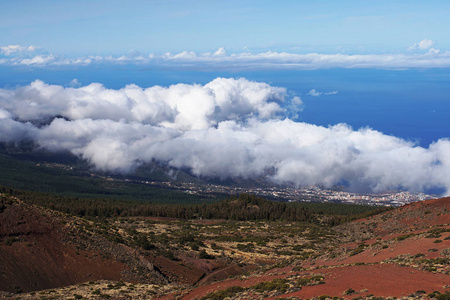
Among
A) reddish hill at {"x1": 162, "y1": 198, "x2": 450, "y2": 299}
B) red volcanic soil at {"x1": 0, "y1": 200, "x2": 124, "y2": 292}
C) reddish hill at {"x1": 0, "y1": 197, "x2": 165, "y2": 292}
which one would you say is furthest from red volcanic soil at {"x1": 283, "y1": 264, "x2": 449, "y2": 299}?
reddish hill at {"x1": 0, "y1": 197, "x2": 165, "y2": 292}

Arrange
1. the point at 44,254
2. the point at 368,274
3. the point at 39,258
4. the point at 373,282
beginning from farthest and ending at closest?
the point at 44,254 → the point at 39,258 → the point at 368,274 → the point at 373,282

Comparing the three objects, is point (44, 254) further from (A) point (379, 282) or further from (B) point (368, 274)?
(A) point (379, 282)

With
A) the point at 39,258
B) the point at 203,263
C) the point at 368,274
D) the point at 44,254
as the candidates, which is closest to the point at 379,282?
the point at 368,274

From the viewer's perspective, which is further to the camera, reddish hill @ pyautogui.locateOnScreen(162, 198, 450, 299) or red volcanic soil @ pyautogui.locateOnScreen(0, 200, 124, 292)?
red volcanic soil @ pyautogui.locateOnScreen(0, 200, 124, 292)

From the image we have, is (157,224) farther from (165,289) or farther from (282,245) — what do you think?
(165,289)

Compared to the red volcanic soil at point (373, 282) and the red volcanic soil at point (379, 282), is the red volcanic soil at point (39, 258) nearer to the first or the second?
the red volcanic soil at point (373, 282)

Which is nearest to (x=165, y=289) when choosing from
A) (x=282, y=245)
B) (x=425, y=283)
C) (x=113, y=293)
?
(x=113, y=293)

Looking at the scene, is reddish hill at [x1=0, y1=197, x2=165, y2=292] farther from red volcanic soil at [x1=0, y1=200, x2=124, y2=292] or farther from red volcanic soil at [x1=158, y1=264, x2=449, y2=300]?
red volcanic soil at [x1=158, y1=264, x2=449, y2=300]
